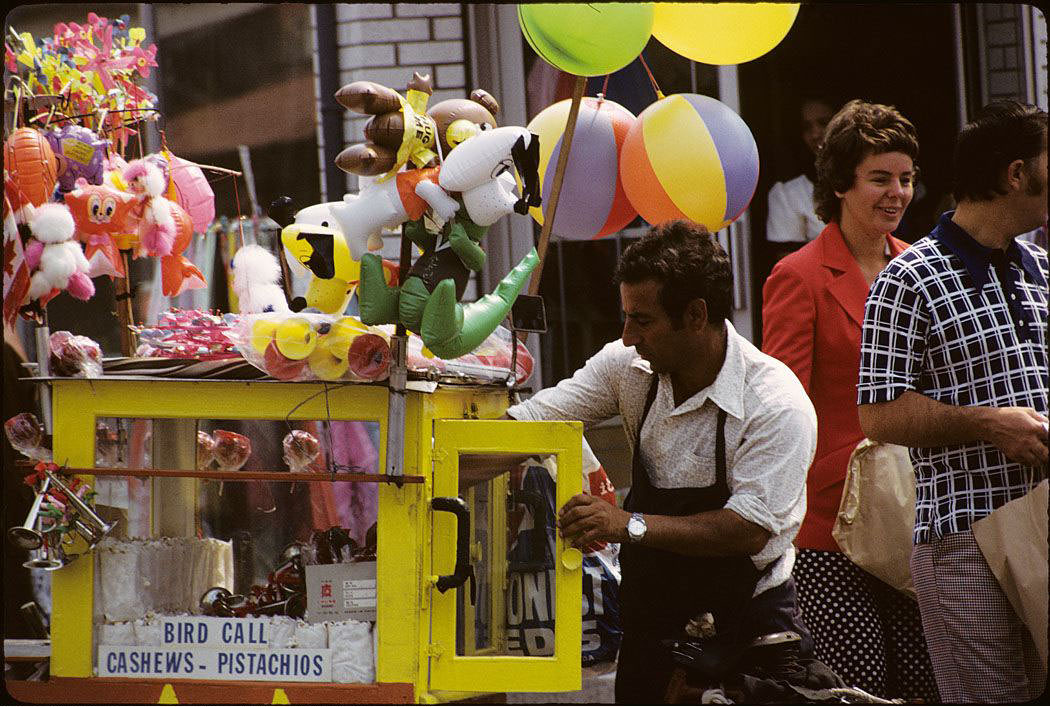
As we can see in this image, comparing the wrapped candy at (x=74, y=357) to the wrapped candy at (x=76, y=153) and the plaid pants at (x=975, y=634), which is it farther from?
the plaid pants at (x=975, y=634)

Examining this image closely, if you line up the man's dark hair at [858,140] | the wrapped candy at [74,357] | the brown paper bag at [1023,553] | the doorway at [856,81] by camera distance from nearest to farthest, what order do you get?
1. the brown paper bag at [1023,553]
2. the wrapped candy at [74,357]
3. the man's dark hair at [858,140]
4. the doorway at [856,81]

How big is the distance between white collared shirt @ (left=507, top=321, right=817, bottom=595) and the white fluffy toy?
2.86 feet

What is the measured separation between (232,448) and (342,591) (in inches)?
15.3

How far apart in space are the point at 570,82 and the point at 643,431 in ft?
11.9

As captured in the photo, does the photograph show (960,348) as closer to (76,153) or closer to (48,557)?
(48,557)

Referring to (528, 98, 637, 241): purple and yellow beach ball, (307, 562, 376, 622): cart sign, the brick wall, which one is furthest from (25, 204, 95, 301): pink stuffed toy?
the brick wall

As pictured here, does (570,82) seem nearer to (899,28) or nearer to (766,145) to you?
(766,145)

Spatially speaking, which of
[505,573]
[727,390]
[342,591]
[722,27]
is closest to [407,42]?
[722,27]

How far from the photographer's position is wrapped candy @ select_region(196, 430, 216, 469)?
268 centimetres

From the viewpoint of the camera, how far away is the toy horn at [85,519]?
264cm

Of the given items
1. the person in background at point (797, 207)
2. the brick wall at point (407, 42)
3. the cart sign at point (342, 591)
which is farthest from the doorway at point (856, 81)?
the cart sign at point (342, 591)

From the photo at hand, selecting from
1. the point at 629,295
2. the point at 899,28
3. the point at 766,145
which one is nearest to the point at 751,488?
the point at 629,295

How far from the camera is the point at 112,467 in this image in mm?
2715

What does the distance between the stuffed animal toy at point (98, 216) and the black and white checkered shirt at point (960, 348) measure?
1.88 meters
